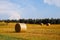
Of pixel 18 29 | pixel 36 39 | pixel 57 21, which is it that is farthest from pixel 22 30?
pixel 57 21

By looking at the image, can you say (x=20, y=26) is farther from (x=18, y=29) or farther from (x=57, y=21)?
(x=57, y=21)

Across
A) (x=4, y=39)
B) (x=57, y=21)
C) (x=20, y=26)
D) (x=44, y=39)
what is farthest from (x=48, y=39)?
(x=57, y=21)

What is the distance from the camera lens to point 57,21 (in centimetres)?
8469

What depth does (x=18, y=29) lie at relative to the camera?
95.2 feet

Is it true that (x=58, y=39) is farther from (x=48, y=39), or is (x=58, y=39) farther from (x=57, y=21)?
(x=57, y=21)

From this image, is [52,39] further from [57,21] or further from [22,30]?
[57,21]

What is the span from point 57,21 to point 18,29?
57.3 meters

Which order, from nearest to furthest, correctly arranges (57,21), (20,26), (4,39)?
(4,39) < (20,26) < (57,21)

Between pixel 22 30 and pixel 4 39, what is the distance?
11378mm

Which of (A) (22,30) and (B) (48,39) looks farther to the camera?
(A) (22,30)

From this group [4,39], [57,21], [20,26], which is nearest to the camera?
[4,39]

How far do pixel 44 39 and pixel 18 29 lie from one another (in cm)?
1122

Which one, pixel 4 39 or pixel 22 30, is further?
pixel 22 30

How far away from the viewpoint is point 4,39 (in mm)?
17672
